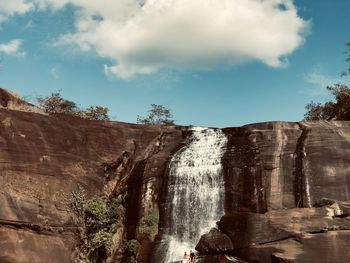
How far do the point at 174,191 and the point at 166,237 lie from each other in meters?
2.69

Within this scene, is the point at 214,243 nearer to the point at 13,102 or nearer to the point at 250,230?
the point at 250,230

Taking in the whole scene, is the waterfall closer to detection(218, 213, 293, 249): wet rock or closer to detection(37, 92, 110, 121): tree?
detection(218, 213, 293, 249): wet rock

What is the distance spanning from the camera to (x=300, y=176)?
2452 centimetres

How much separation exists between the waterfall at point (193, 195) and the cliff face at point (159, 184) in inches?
23.2

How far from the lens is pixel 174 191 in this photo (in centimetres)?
2589

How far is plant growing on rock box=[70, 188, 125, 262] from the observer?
78.8 ft

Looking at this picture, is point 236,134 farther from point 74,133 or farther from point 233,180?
point 74,133

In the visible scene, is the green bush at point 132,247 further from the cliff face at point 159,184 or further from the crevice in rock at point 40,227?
the crevice in rock at point 40,227

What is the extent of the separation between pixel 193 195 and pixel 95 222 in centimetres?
537

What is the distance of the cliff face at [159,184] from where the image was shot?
65.5 ft

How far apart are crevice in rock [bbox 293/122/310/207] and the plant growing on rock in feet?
30.9

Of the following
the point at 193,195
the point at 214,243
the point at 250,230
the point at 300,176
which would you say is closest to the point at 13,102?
the point at 193,195

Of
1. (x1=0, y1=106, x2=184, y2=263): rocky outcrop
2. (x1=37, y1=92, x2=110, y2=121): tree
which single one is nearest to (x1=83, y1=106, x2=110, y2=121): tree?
(x1=37, y1=92, x2=110, y2=121): tree

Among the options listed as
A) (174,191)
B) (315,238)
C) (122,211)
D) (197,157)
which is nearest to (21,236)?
(122,211)
